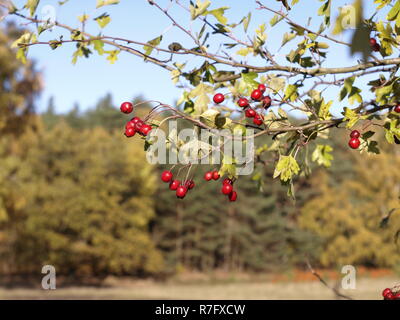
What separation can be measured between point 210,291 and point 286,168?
1326 inches

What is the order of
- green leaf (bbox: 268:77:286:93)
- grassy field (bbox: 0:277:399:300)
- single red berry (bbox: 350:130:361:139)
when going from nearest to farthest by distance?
1. single red berry (bbox: 350:130:361:139)
2. green leaf (bbox: 268:77:286:93)
3. grassy field (bbox: 0:277:399:300)

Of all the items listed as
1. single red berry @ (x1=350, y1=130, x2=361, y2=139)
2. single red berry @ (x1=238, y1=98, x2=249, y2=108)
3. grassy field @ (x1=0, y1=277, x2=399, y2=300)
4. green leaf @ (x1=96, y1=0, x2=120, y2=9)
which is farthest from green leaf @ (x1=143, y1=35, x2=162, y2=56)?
grassy field @ (x1=0, y1=277, x2=399, y2=300)

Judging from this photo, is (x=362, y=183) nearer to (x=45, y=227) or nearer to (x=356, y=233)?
(x=356, y=233)

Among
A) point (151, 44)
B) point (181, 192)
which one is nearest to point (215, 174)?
point (181, 192)

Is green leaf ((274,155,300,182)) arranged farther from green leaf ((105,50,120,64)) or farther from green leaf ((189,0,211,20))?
green leaf ((105,50,120,64))

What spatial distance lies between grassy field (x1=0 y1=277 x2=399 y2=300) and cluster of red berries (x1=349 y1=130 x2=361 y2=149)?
1109 inches

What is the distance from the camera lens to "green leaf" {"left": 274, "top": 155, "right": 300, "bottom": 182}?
9.10ft

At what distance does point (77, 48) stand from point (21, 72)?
62.4 ft

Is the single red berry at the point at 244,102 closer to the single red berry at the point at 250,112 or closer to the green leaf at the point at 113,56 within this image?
the single red berry at the point at 250,112

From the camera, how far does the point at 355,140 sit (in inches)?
119

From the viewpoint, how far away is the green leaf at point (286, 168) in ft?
9.10

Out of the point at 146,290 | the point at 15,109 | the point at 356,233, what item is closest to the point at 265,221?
the point at 356,233

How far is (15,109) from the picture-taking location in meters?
21.4

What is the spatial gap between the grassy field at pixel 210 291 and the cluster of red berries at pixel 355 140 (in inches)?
1109
